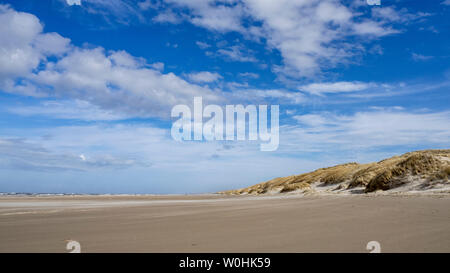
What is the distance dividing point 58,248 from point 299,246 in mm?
2736

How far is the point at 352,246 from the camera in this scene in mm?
3301
